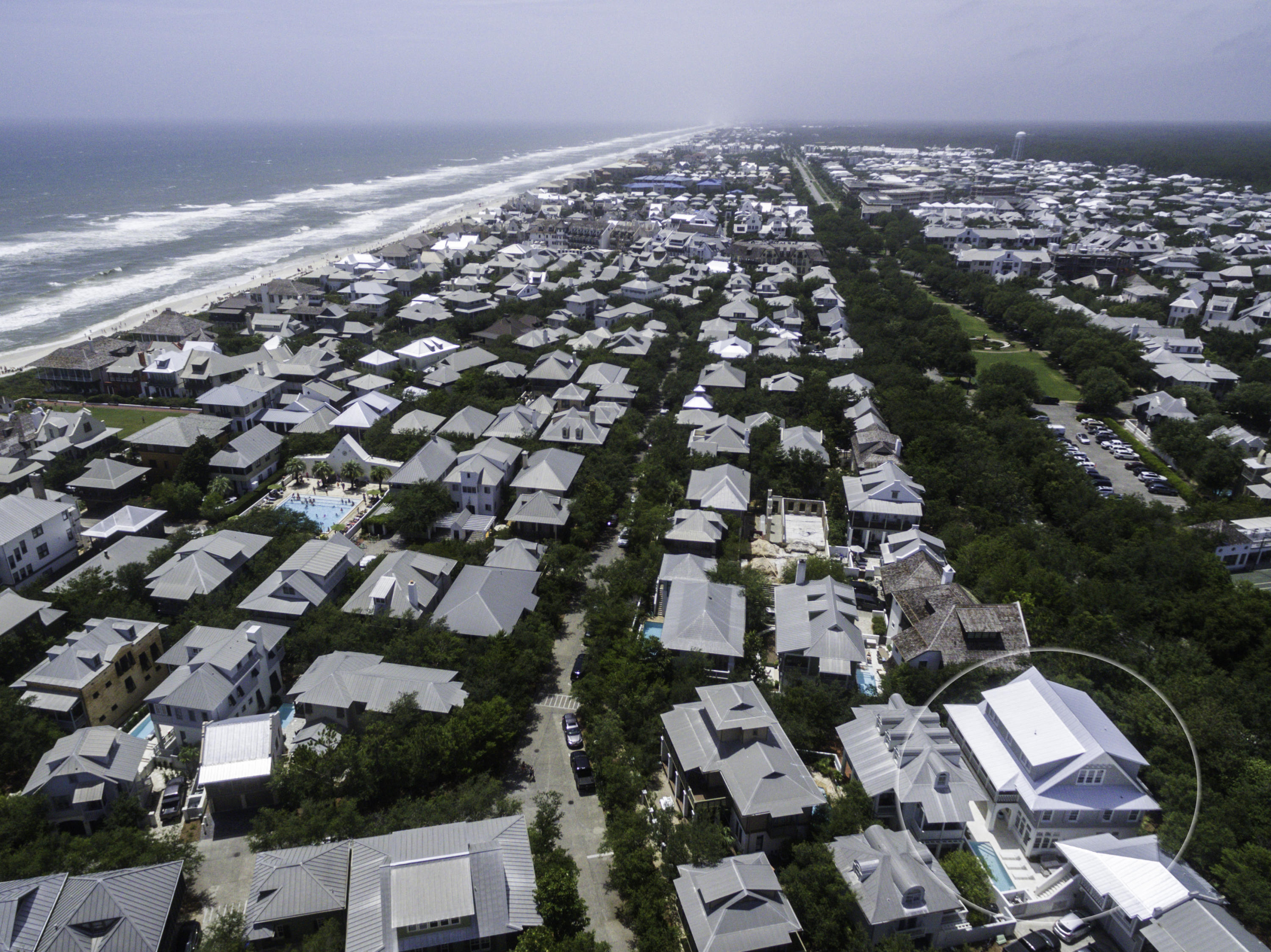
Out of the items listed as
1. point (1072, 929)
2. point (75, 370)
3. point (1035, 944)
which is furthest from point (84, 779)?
point (75, 370)

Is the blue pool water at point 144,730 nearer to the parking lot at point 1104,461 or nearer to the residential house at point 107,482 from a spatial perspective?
the residential house at point 107,482

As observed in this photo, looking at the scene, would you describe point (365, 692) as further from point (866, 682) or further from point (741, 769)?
point (866, 682)

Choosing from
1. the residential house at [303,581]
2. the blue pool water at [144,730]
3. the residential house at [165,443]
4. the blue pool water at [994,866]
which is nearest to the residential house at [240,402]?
the residential house at [165,443]

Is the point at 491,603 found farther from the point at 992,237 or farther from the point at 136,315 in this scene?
the point at 992,237

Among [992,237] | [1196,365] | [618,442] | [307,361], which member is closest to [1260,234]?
[992,237]

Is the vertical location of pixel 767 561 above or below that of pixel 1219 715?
below
